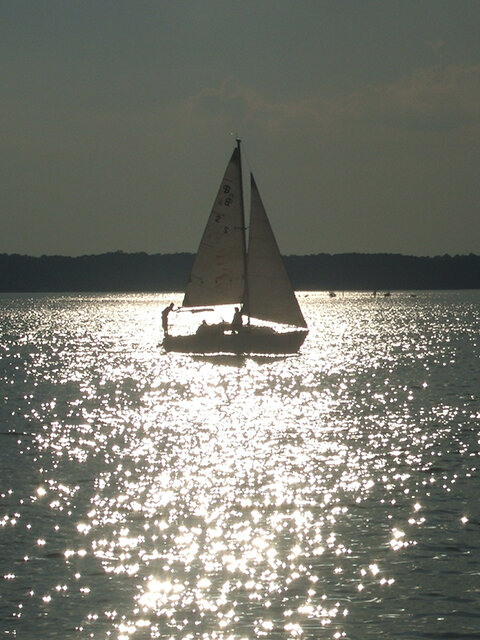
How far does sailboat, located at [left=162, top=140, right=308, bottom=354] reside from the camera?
240 ft

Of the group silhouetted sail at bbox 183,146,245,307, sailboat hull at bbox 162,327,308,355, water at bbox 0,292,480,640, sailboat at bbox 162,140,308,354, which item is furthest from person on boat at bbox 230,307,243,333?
water at bbox 0,292,480,640

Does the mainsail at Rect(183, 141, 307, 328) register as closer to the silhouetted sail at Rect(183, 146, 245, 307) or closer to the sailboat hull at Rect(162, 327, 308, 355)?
the silhouetted sail at Rect(183, 146, 245, 307)

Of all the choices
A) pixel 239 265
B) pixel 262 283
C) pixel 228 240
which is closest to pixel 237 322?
pixel 262 283

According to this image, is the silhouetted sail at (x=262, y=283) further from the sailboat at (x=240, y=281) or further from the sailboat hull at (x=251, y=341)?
the sailboat hull at (x=251, y=341)

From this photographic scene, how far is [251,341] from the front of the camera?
72.8 m

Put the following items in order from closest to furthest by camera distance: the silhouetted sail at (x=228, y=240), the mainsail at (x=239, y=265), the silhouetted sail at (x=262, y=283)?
the silhouetted sail at (x=262, y=283), the mainsail at (x=239, y=265), the silhouetted sail at (x=228, y=240)

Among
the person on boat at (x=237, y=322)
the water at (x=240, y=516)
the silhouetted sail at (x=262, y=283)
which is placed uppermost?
the silhouetted sail at (x=262, y=283)

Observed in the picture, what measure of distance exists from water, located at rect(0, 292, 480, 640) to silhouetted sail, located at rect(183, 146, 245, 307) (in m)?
17.5

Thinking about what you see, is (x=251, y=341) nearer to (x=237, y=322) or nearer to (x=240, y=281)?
(x=237, y=322)

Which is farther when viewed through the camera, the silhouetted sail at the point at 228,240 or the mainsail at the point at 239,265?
the silhouetted sail at the point at 228,240

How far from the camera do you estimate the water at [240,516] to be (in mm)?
18031

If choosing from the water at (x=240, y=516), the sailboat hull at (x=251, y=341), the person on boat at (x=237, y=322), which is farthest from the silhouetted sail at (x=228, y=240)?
the water at (x=240, y=516)

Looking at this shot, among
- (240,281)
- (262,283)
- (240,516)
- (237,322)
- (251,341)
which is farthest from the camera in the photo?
(240,281)

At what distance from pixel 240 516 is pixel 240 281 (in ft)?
164
